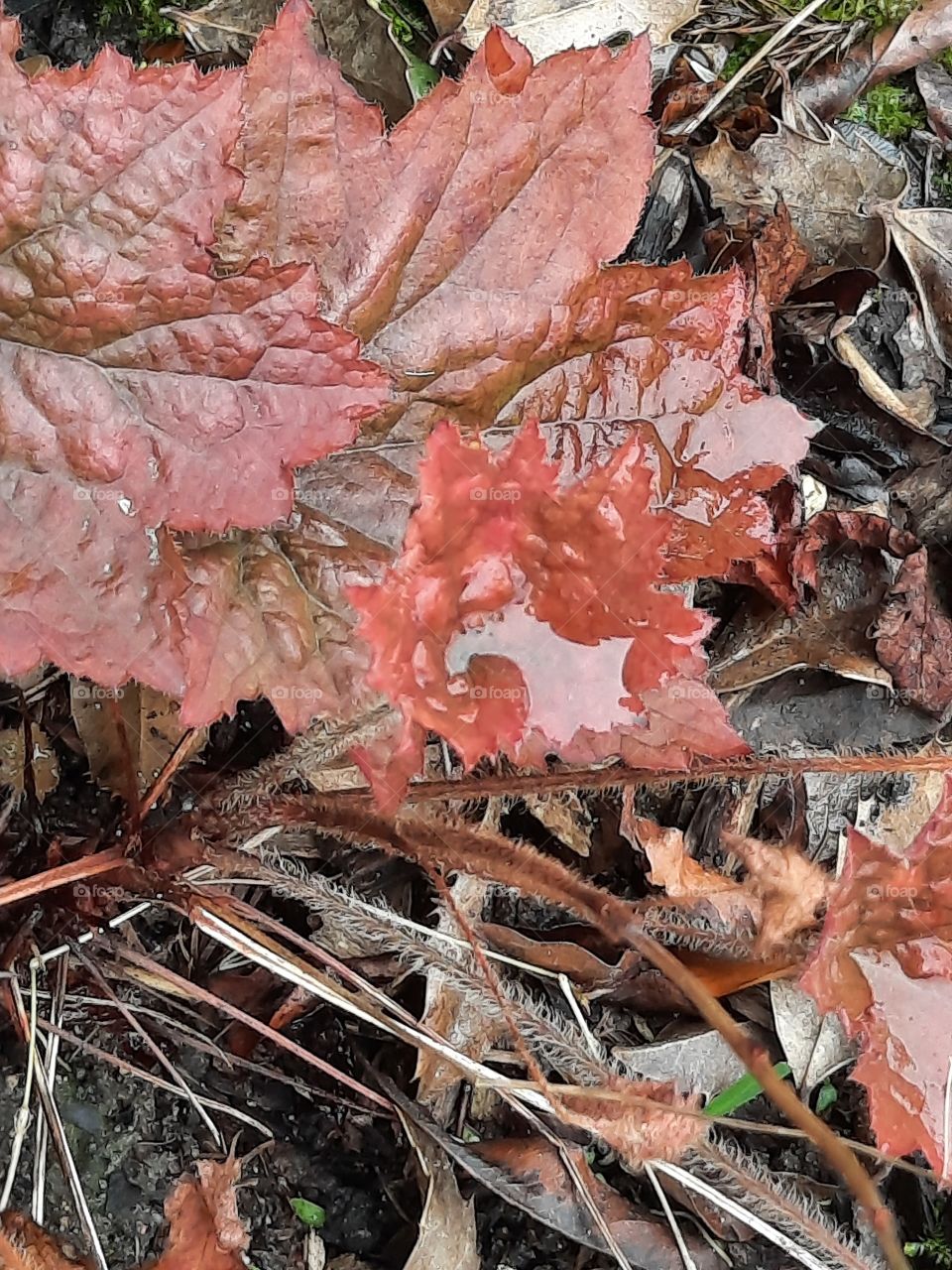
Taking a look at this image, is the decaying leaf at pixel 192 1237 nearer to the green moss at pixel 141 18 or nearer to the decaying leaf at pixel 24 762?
the decaying leaf at pixel 24 762

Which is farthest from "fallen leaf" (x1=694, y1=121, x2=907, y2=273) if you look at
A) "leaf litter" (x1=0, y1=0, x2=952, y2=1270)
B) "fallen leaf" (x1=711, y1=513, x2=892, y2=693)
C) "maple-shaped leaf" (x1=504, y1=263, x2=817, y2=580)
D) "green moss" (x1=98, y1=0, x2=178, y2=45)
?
"green moss" (x1=98, y1=0, x2=178, y2=45)

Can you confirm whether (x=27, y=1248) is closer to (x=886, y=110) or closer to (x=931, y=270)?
(x=931, y=270)

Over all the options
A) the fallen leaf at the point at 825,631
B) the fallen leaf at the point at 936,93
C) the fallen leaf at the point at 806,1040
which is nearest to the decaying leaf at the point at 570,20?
the fallen leaf at the point at 936,93

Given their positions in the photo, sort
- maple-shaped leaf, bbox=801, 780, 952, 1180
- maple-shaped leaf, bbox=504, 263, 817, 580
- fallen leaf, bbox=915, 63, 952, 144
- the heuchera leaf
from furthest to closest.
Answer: fallen leaf, bbox=915, 63, 952, 144 → maple-shaped leaf, bbox=504, 263, 817, 580 → maple-shaped leaf, bbox=801, 780, 952, 1180 → the heuchera leaf

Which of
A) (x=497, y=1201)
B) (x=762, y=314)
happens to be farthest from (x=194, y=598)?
(x=497, y=1201)

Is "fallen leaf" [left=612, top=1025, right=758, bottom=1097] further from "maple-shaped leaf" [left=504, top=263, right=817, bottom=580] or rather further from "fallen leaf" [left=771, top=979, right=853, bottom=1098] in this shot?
"maple-shaped leaf" [left=504, top=263, right=817, bottom=580]

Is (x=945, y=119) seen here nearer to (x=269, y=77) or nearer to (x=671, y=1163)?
(x=269, y=77)
